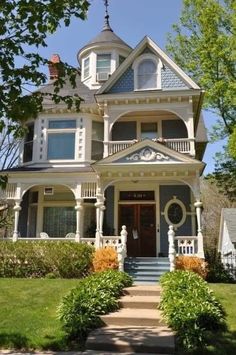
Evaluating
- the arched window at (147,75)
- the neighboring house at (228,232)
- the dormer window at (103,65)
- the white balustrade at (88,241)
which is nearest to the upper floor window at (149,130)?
the arched window at (147,75)

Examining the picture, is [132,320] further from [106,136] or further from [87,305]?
[106,136]

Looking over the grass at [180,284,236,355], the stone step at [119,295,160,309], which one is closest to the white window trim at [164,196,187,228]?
the grass at [180,284,236,355]

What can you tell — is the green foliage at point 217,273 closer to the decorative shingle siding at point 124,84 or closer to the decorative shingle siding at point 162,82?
the decorative shingle siding at point 162,82

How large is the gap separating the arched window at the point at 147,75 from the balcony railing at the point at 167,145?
2800 millimetres

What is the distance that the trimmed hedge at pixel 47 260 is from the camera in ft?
46.8

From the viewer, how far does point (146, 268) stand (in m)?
14.3

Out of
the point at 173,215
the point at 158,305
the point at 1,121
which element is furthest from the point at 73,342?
the point at 173,215

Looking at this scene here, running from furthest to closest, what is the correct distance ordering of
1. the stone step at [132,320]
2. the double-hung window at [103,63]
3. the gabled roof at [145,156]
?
the double-hung window at [103,63] < the gabled roof at [145,156] < the stone step at [132,320]

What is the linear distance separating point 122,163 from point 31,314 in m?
7.67

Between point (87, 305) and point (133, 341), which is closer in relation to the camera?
point (133, 341)

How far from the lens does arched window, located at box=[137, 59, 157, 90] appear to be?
17984 millimetres

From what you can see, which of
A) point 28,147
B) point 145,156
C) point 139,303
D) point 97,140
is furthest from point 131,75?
point 139,303

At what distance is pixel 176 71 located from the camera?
1786 centimetres

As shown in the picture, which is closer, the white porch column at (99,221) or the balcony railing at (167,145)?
the white porch column at (99,221)
